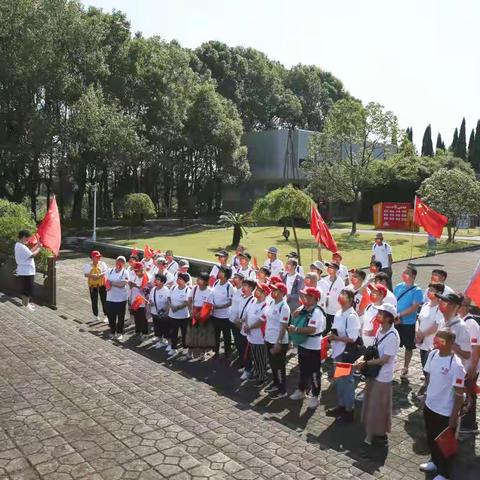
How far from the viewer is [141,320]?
10289 mm

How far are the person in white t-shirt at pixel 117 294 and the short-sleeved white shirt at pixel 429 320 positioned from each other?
566 cm

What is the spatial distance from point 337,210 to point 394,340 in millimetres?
41121

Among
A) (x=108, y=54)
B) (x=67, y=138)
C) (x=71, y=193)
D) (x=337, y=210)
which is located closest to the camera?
(x=67, y=138)

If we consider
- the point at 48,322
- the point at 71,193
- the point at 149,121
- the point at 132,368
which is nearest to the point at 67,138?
the point at 149,121

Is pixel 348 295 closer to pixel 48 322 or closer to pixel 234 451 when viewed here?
pixel 234 451

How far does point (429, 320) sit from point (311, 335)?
1.67 m

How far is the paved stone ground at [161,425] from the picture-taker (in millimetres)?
4422

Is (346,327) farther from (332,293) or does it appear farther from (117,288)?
(117,288)

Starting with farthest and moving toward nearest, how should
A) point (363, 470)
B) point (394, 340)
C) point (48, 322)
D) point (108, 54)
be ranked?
1. point (108, 54)
2. point (48, 322)
3. point (394, 340)
4. point (363, 470)

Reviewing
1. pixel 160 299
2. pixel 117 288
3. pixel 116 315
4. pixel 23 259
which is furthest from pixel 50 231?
pixel 160 299

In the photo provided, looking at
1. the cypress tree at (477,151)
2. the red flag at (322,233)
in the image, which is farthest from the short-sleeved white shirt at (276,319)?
the cypress tree at (477,151)

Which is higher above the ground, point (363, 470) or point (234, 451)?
point (234, 451)

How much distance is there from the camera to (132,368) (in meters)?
7.53

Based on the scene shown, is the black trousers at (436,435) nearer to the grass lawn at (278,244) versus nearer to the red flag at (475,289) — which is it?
the red flag at (475,289)
